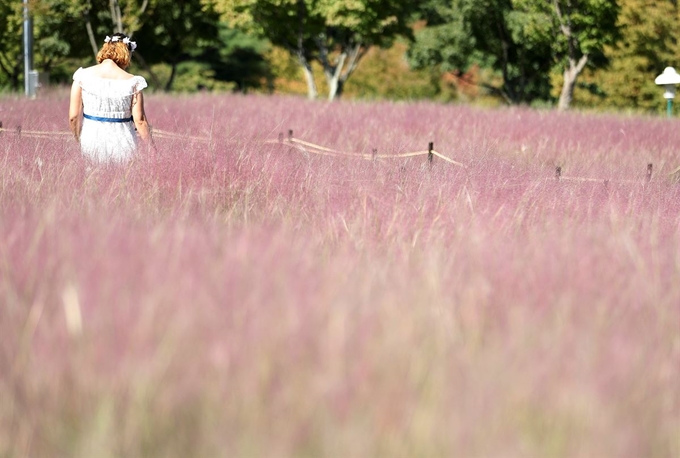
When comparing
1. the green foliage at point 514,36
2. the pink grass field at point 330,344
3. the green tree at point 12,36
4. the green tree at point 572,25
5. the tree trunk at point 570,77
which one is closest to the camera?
the pink grass field at point 330,344

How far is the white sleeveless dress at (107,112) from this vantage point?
7477 millimetres

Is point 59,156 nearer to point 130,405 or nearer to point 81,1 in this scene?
point 130,405

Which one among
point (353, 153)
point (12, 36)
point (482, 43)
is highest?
point (482, 43)

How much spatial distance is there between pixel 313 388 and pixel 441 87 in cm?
5705

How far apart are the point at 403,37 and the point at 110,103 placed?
31.9 metres

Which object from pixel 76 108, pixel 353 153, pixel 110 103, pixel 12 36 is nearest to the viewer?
pixel 110 103

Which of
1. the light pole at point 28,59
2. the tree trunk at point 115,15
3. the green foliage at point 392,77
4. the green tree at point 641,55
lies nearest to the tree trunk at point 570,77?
the green tree at point 641,55

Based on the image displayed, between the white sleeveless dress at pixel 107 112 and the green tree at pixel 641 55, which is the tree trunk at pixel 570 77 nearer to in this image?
the green tree at pixel 641 55

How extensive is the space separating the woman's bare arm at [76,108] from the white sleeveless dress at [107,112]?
35 mm

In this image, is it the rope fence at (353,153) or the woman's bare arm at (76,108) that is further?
the rope fence at (353,153)

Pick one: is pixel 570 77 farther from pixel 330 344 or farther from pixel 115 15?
pixel 330 344

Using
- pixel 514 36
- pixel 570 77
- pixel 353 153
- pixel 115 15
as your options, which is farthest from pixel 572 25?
pixel 353 153

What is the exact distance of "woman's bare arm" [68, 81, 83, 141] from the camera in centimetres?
752

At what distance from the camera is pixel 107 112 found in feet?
24.7
